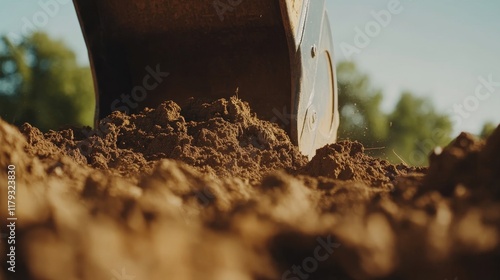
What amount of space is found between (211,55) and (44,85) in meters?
8.83

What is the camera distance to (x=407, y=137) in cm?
1400

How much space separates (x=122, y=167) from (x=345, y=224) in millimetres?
1482

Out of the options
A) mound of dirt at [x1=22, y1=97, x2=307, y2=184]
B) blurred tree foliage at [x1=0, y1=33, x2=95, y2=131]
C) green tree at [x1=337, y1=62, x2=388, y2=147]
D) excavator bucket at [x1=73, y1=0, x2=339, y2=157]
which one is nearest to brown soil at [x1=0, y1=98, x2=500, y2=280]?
mound of dirt at [x1=22, y1=97, x2=307, y2=184]

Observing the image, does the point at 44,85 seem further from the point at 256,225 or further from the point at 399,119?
the point at 256,225

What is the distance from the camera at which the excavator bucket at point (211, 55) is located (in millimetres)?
3207

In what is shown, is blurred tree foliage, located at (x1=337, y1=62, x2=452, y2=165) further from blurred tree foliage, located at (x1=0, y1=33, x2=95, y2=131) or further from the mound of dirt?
the mound of dirt

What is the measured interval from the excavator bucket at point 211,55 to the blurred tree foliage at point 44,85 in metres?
6.89

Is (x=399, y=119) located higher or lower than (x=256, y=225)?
lower

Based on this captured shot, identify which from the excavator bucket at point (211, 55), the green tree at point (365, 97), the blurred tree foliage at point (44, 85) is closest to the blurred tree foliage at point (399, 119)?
the green tree at point (365, 97)

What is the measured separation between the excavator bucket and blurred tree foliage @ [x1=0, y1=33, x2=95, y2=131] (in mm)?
6886

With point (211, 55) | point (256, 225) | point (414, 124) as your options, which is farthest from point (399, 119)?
point (256, 225)

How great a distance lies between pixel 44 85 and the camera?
11.4 m

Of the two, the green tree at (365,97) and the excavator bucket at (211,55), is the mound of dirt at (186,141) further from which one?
the green tree at (365,97)

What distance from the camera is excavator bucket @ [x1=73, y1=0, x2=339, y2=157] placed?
10.5 feet
